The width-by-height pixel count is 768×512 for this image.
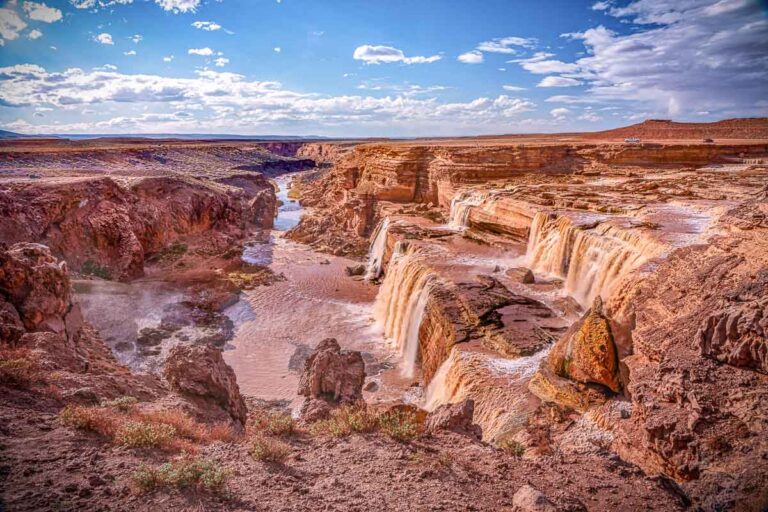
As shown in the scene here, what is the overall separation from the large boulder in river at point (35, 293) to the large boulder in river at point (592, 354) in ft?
34.8

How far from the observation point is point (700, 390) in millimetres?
5082

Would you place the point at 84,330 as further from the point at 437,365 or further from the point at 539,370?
the point at 539,370

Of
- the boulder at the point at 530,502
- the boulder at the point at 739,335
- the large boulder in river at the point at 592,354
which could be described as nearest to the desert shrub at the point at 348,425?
the boulder at the point at 530,502

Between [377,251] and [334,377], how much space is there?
15.7 meters

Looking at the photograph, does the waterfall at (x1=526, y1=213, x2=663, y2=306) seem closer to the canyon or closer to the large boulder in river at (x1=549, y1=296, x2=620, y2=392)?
the canyon

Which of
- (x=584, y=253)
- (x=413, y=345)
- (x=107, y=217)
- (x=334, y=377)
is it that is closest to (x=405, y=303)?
(x=413, y=345)

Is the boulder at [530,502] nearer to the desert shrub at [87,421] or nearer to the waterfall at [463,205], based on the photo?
the desert shrub at [87,421]

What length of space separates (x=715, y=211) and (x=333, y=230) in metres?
21.7

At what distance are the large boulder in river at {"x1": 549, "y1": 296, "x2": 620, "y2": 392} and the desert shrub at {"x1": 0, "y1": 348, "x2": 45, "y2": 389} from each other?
28.9 ft

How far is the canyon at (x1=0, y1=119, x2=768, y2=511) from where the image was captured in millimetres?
4707

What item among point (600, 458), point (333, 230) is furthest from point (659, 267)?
point (333, 230)

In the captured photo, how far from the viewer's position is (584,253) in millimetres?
14695

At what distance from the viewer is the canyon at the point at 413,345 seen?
15.4 ft

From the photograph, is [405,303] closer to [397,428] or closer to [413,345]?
[413,345]
